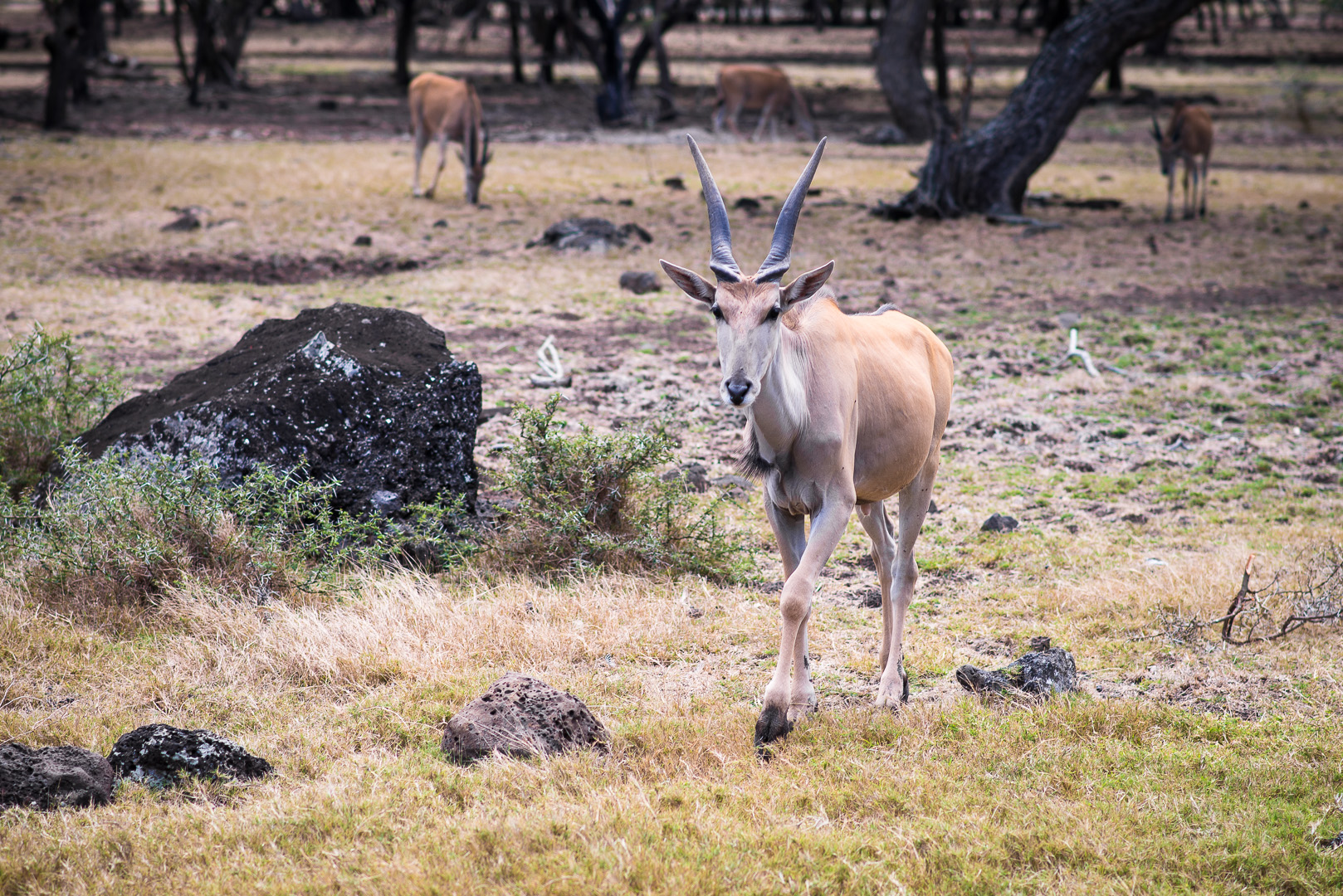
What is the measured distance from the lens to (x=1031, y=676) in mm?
5012

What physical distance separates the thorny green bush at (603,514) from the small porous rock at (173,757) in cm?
235

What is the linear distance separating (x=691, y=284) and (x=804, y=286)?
453 millimetres

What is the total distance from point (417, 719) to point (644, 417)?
443cm

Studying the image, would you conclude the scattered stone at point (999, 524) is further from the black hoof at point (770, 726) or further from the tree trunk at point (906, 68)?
the tree trunk at point (906, 68)

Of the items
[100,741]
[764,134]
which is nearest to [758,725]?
[100,741]

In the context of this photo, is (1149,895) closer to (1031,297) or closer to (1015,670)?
(1015,670)

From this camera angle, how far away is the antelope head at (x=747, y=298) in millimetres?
4273

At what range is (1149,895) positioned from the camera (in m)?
3.64

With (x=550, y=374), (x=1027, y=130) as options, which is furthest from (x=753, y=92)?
(x=550, y=374)

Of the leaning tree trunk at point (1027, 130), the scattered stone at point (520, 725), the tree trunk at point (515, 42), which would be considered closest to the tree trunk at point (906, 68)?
the leaning tree trunk at point (1027, 130)

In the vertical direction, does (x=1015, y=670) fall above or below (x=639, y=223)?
below

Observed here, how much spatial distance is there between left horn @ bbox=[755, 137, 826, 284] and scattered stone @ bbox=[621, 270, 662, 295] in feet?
27.6

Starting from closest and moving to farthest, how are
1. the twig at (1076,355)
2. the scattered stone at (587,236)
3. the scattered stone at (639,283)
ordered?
the twig at (1076,355) < the scattered stone at (639,283) < the scattered stone at (587,236)

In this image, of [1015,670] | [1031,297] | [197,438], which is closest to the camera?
[1015,670]
